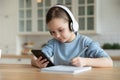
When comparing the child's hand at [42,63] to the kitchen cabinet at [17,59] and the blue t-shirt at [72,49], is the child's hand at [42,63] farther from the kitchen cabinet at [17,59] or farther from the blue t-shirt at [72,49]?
the kitchen cabinet at [17,59]

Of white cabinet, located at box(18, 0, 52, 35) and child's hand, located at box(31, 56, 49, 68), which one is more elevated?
white cabinet, located at box(18, 0, 52, 35)

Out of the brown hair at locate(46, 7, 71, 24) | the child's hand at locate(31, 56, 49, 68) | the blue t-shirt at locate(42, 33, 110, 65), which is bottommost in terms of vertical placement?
the child's hand at locate(31, 56, 49, 68)

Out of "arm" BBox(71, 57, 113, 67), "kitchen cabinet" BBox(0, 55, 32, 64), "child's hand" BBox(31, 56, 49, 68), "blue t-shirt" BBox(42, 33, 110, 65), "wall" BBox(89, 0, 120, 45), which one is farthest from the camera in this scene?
"wall" BBox(89, 0, 120, 45)

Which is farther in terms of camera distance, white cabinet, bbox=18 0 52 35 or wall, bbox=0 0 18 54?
wall, bbox=0 0 18 54

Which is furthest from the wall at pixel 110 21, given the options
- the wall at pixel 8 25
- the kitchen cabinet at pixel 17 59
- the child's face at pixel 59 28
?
the child's face at pixel 59 28

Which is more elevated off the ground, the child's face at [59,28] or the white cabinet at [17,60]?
the child's face at [59,28]

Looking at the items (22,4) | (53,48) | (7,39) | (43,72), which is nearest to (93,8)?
(22,4)

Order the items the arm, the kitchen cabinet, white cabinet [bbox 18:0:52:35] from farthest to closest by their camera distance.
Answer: white cabinet [bbox 18:0:52:35] → the kitchen cabinet → the arm

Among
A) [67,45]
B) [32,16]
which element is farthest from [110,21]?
[67,45]

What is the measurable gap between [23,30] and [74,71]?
3.27 meters

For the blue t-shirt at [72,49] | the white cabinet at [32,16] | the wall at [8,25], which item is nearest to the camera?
the blue t-shirt at [72,49]

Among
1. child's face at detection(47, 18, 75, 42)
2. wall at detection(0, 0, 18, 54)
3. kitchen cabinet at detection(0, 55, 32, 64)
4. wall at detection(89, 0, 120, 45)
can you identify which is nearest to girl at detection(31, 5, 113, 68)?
child's face at detection(47, 18, 75, 42)

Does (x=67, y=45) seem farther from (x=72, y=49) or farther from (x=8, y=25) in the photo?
(x=8, y=25)

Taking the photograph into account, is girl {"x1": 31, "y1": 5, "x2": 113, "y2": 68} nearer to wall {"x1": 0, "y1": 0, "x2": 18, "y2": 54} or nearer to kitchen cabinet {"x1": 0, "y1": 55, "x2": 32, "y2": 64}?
kitchen cabinet {"x1": 0, "y1": 55, "x2": 32, "y2": 64}
